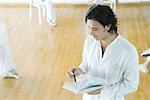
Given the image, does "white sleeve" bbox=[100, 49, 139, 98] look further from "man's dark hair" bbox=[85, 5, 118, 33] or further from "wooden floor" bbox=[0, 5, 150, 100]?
"wooden floor" bbox=[0, 5, 150, 100]

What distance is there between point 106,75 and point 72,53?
8.23 feet

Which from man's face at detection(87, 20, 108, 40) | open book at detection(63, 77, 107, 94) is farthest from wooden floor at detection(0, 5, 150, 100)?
man's face at detection(87, 20, 108, 40)

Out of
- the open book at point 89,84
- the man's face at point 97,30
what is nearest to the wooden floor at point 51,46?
the open book at point 89,84

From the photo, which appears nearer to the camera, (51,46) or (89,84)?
(89,84)

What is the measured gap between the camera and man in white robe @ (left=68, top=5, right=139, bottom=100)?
→ 162 centimetres

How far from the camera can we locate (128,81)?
1660mm

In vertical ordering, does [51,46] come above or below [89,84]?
below

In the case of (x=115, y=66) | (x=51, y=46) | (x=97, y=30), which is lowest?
(x=51, y=46)

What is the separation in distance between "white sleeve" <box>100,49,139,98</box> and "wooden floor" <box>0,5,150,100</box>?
1.54m

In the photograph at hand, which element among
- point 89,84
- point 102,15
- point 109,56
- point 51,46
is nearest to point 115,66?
point 109,56

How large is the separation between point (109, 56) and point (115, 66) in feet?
0.21

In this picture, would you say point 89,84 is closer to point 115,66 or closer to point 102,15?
point 115,66

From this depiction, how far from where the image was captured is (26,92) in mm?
3336

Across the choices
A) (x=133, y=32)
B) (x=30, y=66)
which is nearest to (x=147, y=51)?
(x=133, y=32)
